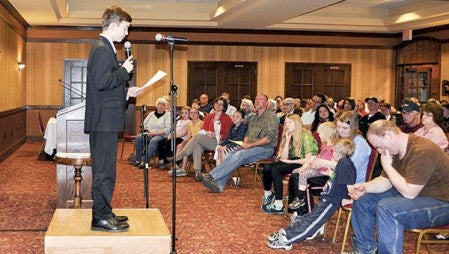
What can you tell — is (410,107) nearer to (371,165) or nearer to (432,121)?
(432,121)

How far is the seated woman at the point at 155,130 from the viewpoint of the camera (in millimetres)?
10836

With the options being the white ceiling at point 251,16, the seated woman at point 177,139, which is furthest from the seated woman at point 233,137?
the white ceiling at point 251,16

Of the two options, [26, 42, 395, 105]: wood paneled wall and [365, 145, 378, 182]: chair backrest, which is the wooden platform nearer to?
[365, 145, 378, 182]: chair backrest

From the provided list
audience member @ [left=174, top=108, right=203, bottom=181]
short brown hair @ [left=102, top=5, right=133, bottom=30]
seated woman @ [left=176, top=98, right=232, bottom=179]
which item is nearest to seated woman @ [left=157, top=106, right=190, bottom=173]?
audience member @ [left=174, top=108, right=203, bottom=181]

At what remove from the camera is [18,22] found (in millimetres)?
13984

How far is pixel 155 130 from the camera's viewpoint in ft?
36.3

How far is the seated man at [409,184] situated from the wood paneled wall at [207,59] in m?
11.2

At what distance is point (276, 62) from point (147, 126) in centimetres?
610

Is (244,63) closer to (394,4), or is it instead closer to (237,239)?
(394,4)

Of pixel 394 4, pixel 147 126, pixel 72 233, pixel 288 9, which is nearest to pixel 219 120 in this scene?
pixel 147 126

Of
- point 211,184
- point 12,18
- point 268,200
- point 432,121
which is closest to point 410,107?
point 432,121

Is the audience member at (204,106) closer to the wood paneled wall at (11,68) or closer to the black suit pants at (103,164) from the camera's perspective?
the wood paneled wall at (11,68)

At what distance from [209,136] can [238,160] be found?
1580mm

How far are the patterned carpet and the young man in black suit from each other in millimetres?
1565
